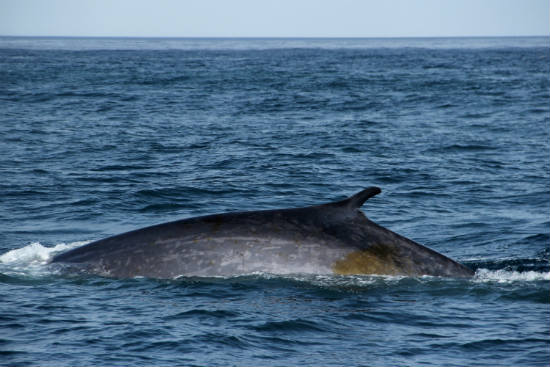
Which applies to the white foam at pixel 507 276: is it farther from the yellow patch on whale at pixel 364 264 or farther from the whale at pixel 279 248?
the yellow patch on whale at pixel 364 264

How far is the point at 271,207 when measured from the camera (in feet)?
53.2

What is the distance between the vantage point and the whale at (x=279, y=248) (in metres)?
9.77

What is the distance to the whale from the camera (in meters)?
9.77

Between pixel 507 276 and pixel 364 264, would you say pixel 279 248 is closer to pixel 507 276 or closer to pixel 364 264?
pixel 364 264

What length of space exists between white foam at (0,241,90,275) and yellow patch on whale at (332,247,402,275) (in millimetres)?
3910

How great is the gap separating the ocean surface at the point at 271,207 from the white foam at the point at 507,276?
0.03 m

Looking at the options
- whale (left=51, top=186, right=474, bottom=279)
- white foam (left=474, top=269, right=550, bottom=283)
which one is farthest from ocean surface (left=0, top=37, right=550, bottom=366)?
whale (left=51, top=186, right=474, bottom=279)

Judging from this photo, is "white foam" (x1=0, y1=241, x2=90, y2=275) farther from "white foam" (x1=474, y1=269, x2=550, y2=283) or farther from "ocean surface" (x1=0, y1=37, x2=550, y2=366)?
"white foam" (x1=474, y1=269, x2=550, y2=283)

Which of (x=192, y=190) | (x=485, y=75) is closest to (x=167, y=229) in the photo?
(x=192, y=190)

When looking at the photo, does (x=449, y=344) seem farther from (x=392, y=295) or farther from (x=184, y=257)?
(x=184, y=257)

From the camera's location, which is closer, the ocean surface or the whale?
the ocean surface

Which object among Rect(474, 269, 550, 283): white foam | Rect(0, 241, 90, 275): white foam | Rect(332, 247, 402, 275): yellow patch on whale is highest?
Rect(332, 247, 402, 275): yellow patch on whale

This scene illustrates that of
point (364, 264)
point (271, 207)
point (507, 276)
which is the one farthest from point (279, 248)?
point (271, 207)

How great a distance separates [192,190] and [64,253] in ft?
22.5
